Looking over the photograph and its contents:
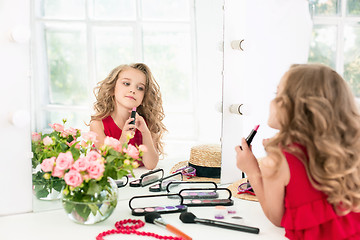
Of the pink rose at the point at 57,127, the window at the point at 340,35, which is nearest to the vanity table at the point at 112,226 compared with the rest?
the pink rose at the point at 57,127

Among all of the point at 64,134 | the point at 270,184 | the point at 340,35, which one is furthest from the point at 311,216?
the point at 340,35

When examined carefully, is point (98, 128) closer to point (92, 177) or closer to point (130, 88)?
point (130, 88)

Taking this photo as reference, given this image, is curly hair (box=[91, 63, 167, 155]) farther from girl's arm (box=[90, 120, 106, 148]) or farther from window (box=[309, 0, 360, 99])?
window (box=[309, 0, 360, 99])

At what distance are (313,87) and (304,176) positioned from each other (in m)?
0.20

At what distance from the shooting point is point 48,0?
3.76ft

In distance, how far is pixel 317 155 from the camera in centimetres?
99

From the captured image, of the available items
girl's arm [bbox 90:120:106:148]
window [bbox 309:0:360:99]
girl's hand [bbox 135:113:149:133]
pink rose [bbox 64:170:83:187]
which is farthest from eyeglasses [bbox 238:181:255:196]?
window [bbox 309:0:360:99]

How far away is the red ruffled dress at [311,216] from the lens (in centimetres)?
100

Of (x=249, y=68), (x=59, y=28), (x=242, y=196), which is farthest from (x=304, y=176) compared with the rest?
(x=249, y=68)

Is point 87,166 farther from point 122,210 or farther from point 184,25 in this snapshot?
point 184,25

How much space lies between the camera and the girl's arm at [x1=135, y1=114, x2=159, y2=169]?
4.31 ft

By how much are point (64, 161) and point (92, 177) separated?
0.08 metres

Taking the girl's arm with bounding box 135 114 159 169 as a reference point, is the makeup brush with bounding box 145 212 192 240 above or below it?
below

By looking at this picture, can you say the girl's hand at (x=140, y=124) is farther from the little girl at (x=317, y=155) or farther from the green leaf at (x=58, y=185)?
the little girl at (x=317, y=155)
